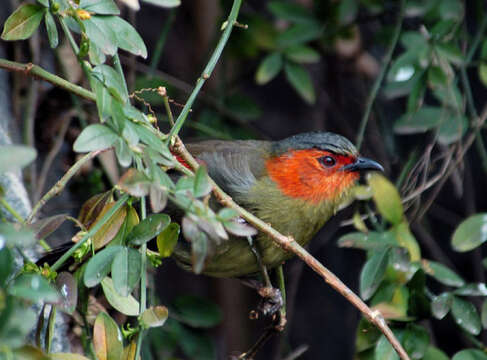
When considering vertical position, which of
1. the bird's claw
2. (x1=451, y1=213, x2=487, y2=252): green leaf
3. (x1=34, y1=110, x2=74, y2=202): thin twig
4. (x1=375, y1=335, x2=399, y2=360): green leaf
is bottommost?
the bird's claw

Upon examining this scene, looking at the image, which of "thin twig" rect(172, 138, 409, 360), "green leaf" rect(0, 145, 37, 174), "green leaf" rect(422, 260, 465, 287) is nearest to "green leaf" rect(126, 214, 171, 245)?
"thin twig" rect(172, 138, 409, 360)

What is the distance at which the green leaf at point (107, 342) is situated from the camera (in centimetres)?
166

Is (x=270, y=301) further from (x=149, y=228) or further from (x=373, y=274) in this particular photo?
(x=149, y=228)

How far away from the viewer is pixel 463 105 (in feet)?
9.82

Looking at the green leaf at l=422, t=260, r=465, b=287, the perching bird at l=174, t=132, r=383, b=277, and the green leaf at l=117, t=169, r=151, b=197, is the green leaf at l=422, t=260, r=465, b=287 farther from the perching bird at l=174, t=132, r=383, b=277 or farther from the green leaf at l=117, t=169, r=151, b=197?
the green leaf at l=117, t=169, r=151, b=197

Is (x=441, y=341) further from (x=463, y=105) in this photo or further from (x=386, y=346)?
(x=386, y=346)

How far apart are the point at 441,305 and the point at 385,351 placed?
0.24 meters

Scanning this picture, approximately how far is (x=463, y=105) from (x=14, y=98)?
1994 mm

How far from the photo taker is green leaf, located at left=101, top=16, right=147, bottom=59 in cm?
167

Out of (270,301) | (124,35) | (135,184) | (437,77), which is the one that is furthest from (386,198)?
(135,184)

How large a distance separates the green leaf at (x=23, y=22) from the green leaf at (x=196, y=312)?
1.95 metres

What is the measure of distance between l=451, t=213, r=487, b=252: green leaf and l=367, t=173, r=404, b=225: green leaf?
0.28m

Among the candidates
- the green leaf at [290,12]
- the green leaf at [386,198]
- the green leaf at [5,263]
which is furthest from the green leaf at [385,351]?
the green leaf at [290,12]

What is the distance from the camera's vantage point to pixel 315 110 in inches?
174
